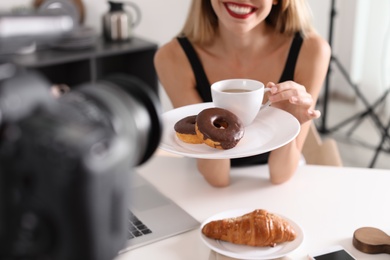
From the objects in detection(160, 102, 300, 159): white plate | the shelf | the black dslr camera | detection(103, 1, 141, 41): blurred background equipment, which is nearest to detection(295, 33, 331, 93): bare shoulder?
detection(160, 102, 300, 159): white plate

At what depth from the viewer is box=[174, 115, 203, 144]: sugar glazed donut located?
1.30 meters

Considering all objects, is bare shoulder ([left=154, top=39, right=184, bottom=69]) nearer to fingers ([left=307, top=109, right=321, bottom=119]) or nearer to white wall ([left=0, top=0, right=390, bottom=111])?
fingers ([left=307, top=109, right=321, bottom=119])

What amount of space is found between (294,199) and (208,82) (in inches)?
21.2

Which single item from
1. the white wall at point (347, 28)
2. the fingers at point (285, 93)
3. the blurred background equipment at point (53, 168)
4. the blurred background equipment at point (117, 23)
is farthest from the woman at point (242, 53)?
the white wall at point (347, 28)

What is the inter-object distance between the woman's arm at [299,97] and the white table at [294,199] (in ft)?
0.14

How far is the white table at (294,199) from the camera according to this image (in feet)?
4.04

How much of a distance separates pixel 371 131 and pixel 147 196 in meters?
2.63

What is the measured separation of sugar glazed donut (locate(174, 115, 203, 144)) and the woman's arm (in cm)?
21

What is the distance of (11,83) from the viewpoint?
566 millimetres

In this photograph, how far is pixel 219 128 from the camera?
4.20ft

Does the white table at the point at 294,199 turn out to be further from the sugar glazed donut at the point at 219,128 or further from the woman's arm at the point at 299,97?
the sugar glazed donut at the point at 219,128

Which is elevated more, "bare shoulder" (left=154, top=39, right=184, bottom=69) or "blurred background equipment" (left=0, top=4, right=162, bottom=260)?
"blurred background equipment" (left=0, top=4, right=162, bottom=260)

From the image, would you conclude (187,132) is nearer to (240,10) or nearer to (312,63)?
(240,10)

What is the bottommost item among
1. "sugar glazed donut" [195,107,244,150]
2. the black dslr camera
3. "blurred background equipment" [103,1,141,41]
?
"blurred background equipment" [103,1,141,41]
